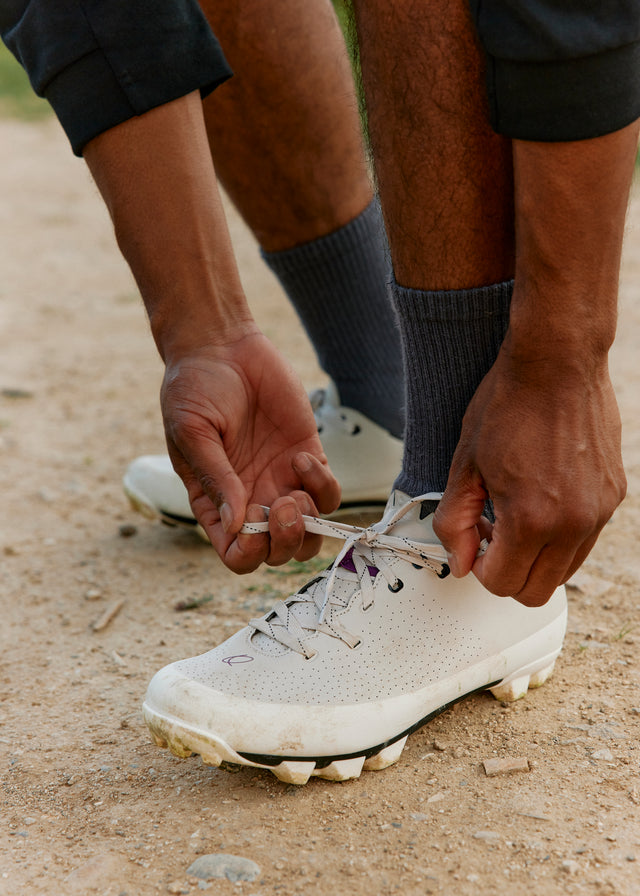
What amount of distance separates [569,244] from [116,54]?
1.94 ft

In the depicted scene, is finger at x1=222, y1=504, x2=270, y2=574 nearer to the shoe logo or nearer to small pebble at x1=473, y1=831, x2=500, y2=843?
the shoe logo

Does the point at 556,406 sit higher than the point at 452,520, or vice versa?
the point at 556,406

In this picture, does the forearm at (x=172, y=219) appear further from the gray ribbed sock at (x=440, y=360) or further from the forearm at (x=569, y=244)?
the forearm at (x=569, y=244)

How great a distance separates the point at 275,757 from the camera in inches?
41.9

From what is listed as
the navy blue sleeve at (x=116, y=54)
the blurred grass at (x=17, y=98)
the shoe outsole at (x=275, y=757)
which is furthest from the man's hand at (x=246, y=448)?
the blurred grass at (x=17, y=98)

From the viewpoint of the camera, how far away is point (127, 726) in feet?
4.10

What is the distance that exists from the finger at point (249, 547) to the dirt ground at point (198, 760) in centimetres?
24

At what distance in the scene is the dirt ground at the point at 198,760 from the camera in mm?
958

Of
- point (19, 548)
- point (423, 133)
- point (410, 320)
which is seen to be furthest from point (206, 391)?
point (19, 548)

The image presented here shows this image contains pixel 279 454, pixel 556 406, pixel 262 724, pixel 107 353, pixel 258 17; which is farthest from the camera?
pixel 107 353

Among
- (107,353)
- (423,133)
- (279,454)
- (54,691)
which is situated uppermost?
(423,133)

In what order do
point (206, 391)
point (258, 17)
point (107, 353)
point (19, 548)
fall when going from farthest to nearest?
point (107, 353), point (19, 548), point (258, 17), point (206, 391)

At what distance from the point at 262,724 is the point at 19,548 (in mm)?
895

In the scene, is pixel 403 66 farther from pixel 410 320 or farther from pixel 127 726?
pixel 127 726
